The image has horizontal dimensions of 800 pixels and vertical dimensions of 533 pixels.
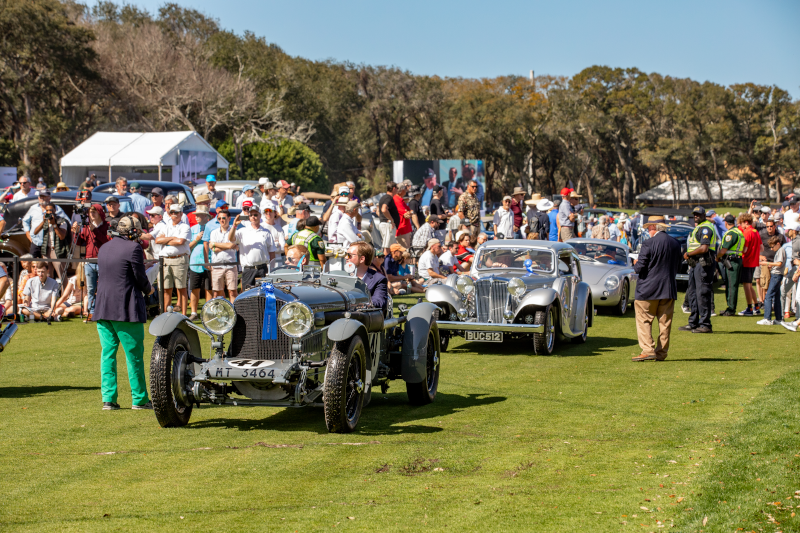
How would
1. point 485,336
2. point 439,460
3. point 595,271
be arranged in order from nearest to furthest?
1. point 439,460
2. point 485,336
3. point 595,271

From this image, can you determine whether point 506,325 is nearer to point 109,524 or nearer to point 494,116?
point 109,524

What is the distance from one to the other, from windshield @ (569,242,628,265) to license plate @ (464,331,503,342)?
22.7ft

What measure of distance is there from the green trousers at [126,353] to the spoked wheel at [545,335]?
609cm

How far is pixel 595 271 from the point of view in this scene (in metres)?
17.6

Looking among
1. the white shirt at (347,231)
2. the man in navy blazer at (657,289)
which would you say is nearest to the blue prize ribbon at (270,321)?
the man in navy blazer at (657,289)

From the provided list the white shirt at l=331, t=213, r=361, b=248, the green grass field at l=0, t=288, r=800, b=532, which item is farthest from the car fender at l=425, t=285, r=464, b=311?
the white shirt at l=331, t=213, r=361, b=248

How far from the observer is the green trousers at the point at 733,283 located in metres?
17.0

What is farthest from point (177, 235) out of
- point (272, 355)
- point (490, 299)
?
point (272, 355)

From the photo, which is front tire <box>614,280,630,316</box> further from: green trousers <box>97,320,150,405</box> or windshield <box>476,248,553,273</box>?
green trousers <box>97,320,150,405</box>

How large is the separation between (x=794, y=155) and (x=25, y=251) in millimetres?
75863

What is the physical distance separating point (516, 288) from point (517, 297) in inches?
5.8

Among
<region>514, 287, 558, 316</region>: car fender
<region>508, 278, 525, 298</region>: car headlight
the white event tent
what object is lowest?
<region>514, 287, 558, 316</region>: car fender

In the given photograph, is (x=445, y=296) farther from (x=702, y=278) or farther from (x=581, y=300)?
(x=702, y=278)

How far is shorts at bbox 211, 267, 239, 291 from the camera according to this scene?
14.6m
